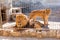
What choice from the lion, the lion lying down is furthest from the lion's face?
the lion

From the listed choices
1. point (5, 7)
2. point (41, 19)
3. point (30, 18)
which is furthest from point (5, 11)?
point (41, 19)

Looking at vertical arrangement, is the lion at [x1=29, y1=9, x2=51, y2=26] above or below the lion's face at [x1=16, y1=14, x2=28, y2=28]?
above

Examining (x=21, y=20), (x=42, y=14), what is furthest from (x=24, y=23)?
(x=42, y=14)

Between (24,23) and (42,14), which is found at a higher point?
(42,14)

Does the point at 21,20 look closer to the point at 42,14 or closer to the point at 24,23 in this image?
the point at 24,23

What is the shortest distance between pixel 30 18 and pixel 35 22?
0.08m

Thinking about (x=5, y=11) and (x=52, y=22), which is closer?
(x=52, y=22)

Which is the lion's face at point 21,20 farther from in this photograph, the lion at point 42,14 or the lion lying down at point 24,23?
the lion at point 42,14

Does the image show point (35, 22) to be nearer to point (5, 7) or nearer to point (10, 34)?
point (10, 34)

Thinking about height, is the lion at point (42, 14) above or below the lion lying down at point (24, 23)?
above

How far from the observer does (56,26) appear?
5.26 feet

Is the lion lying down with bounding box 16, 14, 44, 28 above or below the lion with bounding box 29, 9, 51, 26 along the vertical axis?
below

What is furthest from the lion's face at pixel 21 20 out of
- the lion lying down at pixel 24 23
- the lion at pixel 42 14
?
the lion at pixel 42 14

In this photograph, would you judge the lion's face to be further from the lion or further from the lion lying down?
the lion
